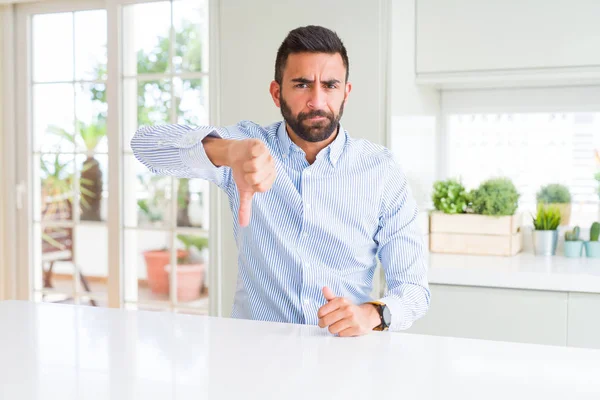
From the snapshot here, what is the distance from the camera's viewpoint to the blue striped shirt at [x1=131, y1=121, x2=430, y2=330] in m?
1.77

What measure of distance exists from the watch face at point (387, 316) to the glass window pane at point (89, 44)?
2.60 metres

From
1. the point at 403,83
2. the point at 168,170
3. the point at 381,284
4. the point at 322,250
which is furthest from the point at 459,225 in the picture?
the point at 168,170

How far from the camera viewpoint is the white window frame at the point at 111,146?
2967 millimetres

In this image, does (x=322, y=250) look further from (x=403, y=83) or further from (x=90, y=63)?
(x=90, y=63)

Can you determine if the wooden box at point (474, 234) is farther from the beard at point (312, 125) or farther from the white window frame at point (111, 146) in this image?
the beard at point (312, 125)

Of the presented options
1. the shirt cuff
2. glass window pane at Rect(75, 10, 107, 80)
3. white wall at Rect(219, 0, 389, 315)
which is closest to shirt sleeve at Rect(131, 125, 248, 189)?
the shirt cuff

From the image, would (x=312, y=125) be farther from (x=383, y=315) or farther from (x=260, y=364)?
(x=260, y=364)

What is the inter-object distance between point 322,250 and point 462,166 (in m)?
1.71

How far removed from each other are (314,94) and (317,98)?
0.6 inches

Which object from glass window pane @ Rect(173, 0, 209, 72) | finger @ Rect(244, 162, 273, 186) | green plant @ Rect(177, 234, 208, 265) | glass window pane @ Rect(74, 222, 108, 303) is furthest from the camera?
green plant @ Rect(177, 234, 208, 265)

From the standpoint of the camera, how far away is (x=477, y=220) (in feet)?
9.39

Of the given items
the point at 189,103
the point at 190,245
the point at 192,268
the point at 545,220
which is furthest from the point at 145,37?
the point at 545,220

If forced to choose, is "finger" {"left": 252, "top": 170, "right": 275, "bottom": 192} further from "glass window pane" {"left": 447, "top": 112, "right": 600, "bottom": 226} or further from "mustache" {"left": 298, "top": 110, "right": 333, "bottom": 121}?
"glass window pane" {"left": 447, "top": 112, "right": 600, "bottom": 226}

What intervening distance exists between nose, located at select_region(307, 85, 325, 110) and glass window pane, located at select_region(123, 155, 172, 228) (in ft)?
5.72
